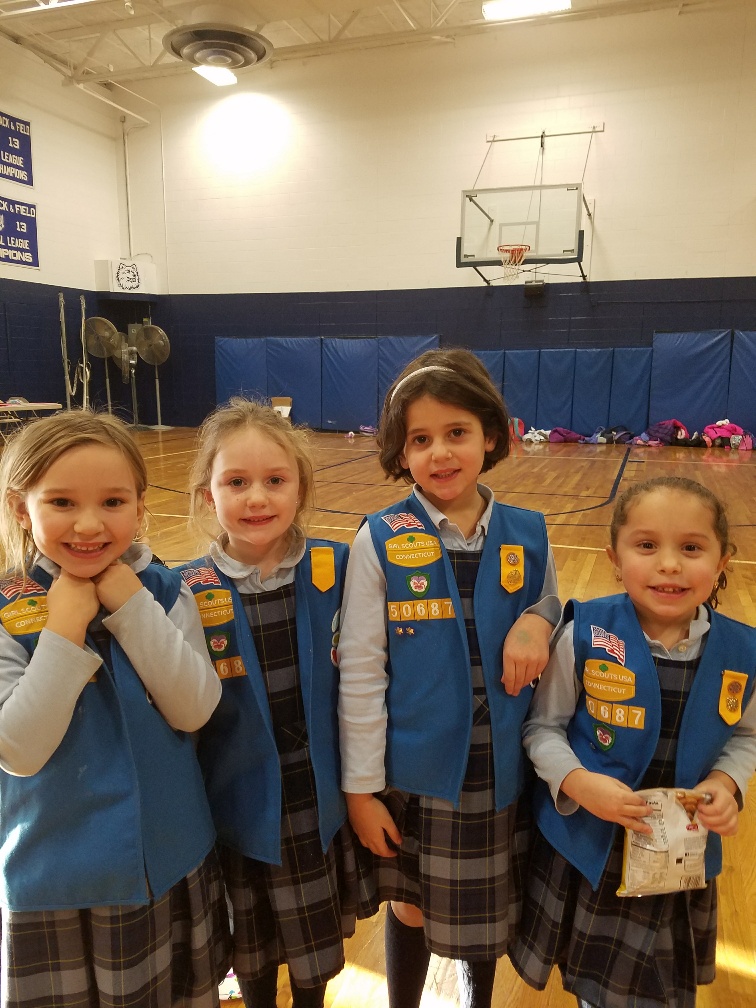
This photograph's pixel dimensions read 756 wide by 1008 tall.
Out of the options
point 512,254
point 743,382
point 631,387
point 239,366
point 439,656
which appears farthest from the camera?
point 239,366

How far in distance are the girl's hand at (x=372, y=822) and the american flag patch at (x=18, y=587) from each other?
1.97 ft

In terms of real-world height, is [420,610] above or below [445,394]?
below

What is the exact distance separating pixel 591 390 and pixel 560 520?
5702mm

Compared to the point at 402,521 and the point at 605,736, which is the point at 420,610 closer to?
the point at 402,521

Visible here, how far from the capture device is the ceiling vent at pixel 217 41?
8141 millimetres

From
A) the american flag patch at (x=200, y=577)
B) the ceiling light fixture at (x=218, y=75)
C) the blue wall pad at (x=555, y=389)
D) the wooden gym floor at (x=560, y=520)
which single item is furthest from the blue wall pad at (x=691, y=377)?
the american flag patch at (x=200, y=577)

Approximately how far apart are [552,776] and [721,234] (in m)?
10.5

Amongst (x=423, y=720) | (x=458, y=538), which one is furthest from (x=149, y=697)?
(x=458, y=538)

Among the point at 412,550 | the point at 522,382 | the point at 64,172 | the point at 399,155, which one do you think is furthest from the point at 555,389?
the point at 412,550

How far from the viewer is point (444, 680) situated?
1.17 m

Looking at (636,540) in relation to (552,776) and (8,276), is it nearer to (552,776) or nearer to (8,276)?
(552,776)

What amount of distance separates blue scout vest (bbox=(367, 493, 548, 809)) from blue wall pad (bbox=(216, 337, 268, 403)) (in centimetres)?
1102

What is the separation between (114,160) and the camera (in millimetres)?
12359

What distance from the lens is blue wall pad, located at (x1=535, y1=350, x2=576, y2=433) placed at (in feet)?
34.5
